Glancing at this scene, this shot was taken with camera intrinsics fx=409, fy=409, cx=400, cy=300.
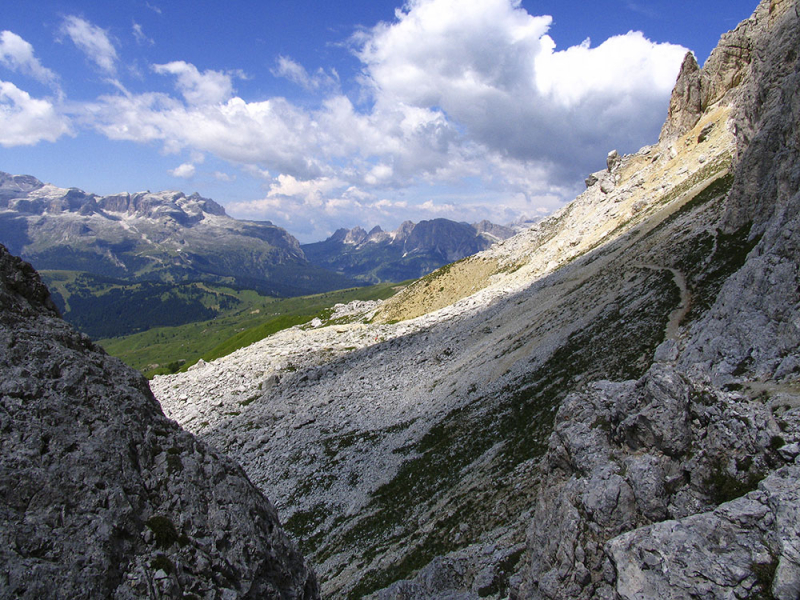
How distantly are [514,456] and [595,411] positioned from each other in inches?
468

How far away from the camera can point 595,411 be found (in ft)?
55.5

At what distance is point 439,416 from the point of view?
41.3 meters

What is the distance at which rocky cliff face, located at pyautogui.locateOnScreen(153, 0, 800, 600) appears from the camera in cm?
1120

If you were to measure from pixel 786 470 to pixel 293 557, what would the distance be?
18.0 meters

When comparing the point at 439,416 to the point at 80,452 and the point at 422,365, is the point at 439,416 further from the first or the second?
the point at 80,452

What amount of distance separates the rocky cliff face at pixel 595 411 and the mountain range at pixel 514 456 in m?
0.11

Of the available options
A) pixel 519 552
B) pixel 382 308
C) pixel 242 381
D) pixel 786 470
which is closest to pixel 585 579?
pixel 786 470

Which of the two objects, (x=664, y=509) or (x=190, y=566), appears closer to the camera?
(x=664, y=509)

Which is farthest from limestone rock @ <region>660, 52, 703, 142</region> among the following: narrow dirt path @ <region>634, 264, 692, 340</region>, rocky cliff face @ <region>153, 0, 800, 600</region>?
narrow dirt path @ <region>634, 264, 692, 340</region>

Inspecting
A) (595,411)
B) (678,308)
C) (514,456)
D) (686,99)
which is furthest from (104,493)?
(686,99)

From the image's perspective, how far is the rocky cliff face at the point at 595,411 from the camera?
11195 millimetres

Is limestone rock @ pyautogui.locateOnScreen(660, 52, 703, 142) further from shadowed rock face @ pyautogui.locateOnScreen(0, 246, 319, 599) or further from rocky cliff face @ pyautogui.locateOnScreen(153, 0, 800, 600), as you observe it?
shadowed rock face @ pyautogui.locateOnScreen(0, 246, 319, 599)

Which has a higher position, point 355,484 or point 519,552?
point 519,552

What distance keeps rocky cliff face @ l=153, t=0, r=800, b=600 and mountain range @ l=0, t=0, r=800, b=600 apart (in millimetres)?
106
